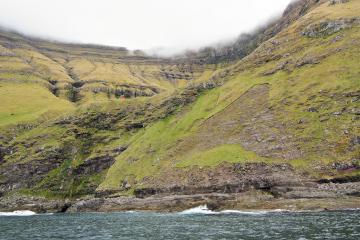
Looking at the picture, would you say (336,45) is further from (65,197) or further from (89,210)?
(65,197)

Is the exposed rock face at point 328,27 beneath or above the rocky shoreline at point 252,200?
above

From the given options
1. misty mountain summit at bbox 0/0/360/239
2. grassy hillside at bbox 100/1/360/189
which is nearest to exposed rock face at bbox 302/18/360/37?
misty mountain summit at bbox 0/0/360/239

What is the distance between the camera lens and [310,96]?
152125 millimetres

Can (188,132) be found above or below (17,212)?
above

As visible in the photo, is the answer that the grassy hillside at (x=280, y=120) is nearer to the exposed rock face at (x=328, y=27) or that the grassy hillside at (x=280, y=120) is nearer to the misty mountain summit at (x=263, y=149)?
the misty mountain summit at (x=263, y=149)

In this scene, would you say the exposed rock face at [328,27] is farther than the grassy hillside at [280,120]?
Yes

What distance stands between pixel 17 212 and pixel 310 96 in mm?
127012

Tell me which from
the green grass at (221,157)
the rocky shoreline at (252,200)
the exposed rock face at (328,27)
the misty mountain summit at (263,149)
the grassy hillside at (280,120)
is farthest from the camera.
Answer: the exposed rock face at (328,27)

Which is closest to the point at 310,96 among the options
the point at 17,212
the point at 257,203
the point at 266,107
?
the point at 266,107

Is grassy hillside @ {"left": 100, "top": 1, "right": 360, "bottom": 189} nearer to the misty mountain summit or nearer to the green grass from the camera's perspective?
the green grass

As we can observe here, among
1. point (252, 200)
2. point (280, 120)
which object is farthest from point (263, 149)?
point (252, 200)


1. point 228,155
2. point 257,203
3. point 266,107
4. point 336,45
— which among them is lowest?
point 257,203

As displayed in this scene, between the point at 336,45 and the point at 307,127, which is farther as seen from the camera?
the point at 336,45

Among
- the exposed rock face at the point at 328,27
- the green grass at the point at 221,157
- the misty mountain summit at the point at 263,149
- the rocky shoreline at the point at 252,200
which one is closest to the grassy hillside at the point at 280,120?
the green grass at the point at 221,157
